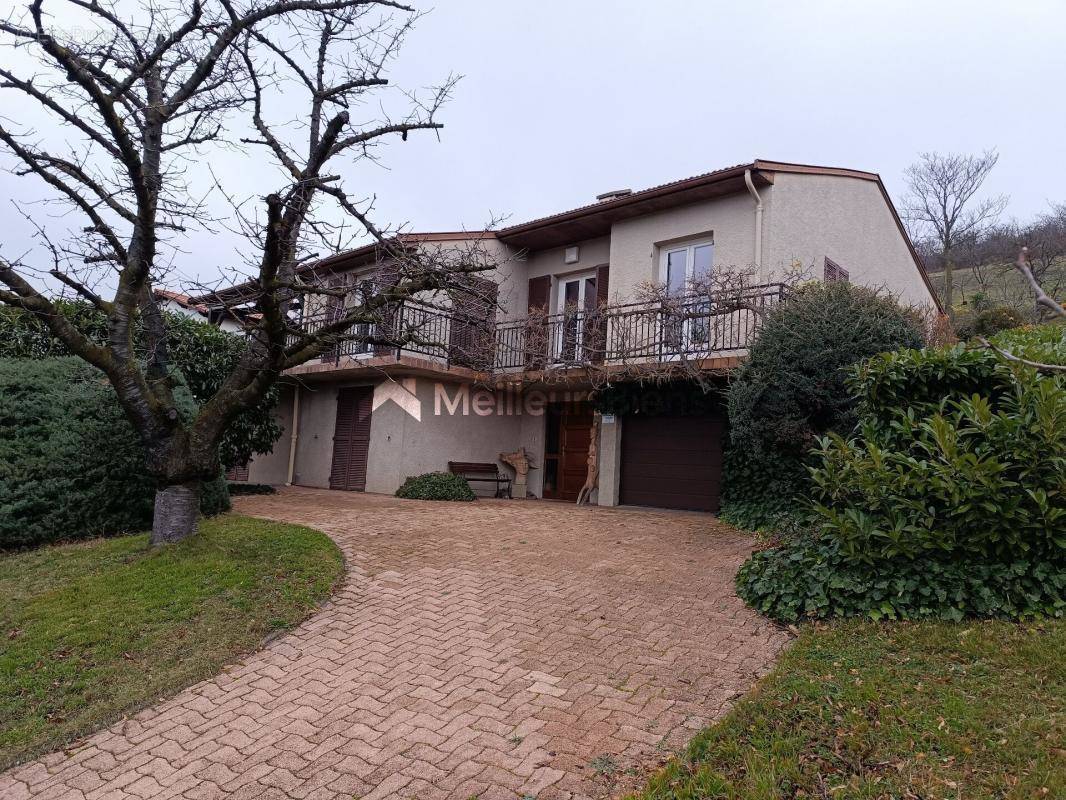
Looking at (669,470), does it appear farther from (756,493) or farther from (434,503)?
(434,503)

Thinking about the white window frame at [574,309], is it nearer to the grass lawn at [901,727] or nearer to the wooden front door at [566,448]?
the wooden front door at [566,448]

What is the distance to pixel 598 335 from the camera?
12320 mm

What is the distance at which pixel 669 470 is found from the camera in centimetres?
1248

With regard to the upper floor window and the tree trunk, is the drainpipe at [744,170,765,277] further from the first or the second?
the tree trunk

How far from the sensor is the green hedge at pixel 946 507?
4.68 meters

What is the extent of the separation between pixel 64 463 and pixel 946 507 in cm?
919

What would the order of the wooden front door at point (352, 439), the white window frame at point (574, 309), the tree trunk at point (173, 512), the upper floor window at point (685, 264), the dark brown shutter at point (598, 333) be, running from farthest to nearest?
the wooden front door at point (352, 439), the white window frame at point (574, 309), the dark brown shutter at point (598, 333), the upper floor window at point (685, 264), the tree trunk at point (173, 512)

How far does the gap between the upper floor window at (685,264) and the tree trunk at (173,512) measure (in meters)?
8.47

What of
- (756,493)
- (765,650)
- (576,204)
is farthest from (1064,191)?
(765,650)

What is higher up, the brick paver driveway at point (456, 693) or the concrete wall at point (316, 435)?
the concrete wall at point (316, 435)

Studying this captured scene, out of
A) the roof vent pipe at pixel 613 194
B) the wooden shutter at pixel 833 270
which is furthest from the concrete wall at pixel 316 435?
the wooden shutter at pixel 833 270

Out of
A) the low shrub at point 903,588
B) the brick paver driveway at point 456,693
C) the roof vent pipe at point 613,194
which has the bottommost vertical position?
the brick paver driveway at point 456,693

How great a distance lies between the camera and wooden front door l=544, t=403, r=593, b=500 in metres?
14.1

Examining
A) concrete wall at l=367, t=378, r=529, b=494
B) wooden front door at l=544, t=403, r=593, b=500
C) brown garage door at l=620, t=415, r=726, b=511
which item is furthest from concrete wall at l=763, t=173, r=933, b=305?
concrete wall at l=367, t=378, r=529, b=494
